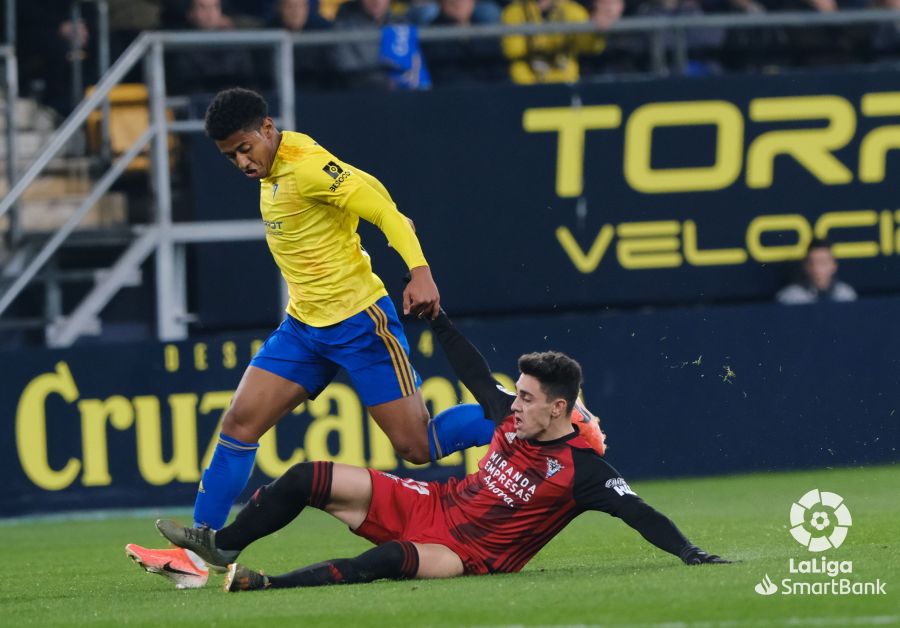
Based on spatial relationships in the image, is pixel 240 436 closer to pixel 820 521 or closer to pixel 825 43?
pixel 820 521

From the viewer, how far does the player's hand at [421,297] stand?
278 inches

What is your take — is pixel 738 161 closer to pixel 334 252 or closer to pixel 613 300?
pixel 613 300

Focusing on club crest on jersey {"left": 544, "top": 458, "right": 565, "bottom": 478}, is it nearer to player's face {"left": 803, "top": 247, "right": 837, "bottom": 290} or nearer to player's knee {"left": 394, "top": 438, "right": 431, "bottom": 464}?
player's knee {"left": 394, "top": 438, "right": 431, "bottom": 464}

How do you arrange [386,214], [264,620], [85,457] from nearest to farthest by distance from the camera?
1. [264,620]
2. [386,214]
3. [85,457]

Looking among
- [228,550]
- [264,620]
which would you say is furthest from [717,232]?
[264,620]

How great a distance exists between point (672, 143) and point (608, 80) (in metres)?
0.71

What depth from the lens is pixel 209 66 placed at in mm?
12453

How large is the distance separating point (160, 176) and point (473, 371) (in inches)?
219

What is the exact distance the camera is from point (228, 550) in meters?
7.20

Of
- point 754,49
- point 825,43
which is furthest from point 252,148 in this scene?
point 825,43

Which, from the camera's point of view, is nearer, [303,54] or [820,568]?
[820,568]

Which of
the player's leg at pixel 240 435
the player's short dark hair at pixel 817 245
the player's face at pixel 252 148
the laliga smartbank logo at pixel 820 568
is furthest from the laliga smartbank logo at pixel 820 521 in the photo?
the player's face at pixel 252 148

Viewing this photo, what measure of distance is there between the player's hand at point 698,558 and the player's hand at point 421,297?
1.43 metres

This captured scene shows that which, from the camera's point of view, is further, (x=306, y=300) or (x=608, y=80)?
(x=608, y=80)
